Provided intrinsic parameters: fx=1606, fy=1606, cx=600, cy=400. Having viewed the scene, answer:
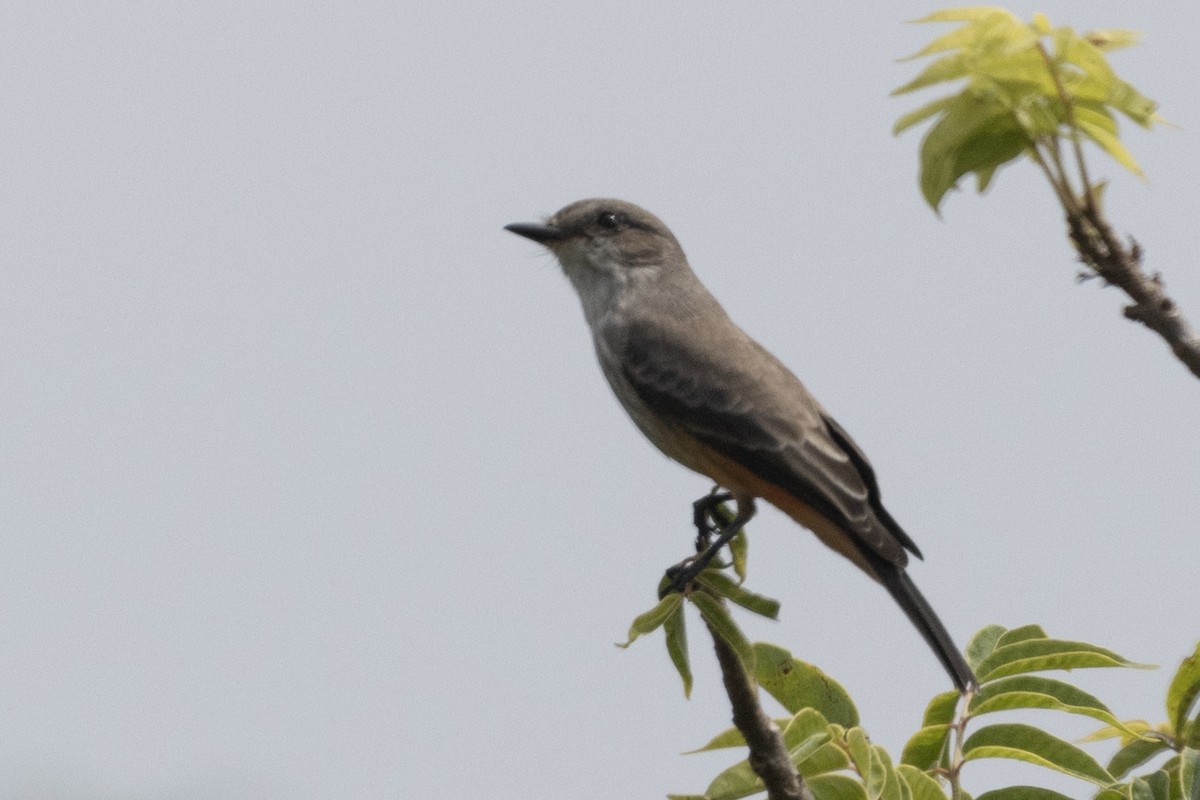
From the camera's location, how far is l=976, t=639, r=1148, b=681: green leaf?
153 inches

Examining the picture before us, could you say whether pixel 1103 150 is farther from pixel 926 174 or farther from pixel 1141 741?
pixel 1141 741

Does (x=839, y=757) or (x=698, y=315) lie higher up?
(x=698, y=315)

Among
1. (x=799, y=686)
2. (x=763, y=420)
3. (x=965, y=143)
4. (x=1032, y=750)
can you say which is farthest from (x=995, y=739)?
(x=763, y=420)

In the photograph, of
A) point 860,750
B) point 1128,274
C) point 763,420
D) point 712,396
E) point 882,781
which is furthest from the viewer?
point 712,396

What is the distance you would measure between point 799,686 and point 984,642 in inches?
20.7

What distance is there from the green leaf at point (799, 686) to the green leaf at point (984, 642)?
14.3 inches

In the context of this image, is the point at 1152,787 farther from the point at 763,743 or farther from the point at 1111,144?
the point at 1111,144

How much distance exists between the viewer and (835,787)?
12.8ft

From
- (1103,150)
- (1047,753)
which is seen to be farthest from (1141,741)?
(1103,150)

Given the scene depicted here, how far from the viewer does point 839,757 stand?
3869 mm

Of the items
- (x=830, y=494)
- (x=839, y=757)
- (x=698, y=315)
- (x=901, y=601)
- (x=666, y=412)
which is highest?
(x=698, y=315)

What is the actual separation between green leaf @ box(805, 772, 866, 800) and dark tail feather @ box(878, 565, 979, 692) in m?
0.69

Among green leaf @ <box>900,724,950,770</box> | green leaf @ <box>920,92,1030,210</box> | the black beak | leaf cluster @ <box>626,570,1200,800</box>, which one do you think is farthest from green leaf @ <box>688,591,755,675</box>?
the black beak

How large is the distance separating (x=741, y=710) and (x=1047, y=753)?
735mm
